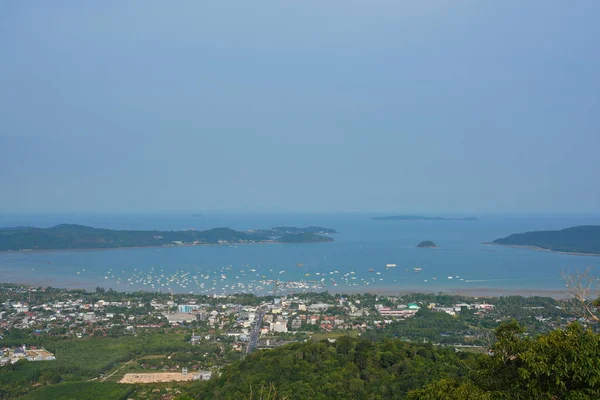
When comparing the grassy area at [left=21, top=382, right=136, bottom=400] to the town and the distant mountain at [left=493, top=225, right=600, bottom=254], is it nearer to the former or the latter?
the town

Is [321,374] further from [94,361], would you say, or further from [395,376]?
[94,361]

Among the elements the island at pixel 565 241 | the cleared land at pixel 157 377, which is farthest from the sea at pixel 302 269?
the cleared land at pixel 157 377

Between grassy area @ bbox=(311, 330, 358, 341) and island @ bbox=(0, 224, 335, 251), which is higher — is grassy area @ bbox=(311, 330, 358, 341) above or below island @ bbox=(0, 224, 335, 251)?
below

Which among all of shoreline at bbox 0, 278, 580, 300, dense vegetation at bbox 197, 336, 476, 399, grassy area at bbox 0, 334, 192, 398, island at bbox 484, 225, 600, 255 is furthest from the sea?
dense vegetation at bbox 197, 336, 476, 399

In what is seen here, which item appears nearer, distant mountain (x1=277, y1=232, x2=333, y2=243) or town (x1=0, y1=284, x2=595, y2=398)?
town (x1=0, y1=284, x2=595, y2=398)

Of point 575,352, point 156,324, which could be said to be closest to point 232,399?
point 575,352

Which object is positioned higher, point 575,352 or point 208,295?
point 575,352
